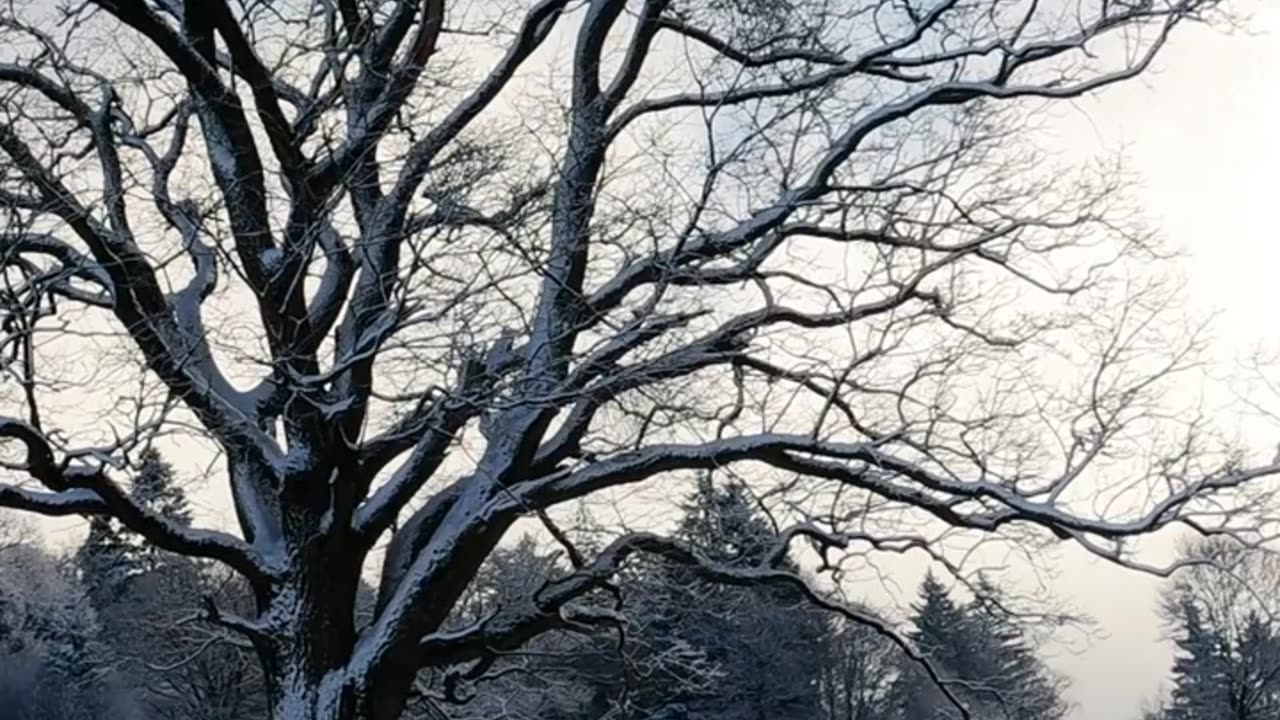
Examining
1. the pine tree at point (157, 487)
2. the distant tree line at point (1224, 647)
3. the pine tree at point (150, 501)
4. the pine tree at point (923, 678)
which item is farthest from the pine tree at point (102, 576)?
the distant tree line at point (1224, 647)

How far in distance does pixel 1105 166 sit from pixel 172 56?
5.72 m

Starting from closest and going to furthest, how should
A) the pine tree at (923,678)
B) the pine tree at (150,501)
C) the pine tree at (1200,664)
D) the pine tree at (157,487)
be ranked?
the pine tree at (157,487)
the pine tree at (150,501)
the pine tree at (923,678)
the pine tree at (1200,664)

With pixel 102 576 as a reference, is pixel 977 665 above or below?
below

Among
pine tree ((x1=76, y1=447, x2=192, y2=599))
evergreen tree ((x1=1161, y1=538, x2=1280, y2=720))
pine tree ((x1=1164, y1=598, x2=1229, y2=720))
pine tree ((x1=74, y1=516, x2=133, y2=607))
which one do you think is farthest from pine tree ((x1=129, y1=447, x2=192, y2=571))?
pine tree ((x1=1164, y1=598, x2=1229, y2=720))

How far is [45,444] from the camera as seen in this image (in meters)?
5.58

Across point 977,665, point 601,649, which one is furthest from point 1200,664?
point 601,649

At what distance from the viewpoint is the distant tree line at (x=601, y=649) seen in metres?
8.28

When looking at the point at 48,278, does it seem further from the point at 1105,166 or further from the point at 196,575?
the point at 196,575

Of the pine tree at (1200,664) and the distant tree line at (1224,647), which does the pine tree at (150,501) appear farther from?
the pine tree at (1200,664)

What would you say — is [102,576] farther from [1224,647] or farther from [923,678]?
[1224,647]

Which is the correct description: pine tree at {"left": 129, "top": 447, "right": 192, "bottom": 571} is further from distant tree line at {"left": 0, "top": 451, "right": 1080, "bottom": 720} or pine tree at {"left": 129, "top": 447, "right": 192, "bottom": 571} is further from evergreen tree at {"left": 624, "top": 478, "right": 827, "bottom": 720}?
evergreen tree at {"left": 624, "top": 478, "right": 827, "bottom": 720}

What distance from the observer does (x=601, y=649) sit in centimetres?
1227

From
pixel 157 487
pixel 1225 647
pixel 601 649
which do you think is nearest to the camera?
pixel 157 487

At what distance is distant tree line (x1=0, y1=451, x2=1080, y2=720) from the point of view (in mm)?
8281
